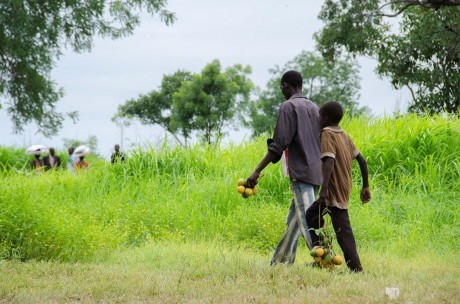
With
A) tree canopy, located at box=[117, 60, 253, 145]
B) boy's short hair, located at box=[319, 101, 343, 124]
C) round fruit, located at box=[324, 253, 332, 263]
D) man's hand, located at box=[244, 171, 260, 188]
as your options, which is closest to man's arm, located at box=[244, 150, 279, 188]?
man's hand, located at box=[244, 171, 260, 188]

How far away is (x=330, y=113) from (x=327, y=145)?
0.36 metres

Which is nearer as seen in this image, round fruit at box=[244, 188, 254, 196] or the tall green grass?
round fruit at box=[244, 188, 254, 196]

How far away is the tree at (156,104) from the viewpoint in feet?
186

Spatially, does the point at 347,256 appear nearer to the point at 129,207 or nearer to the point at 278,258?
the point at 278,258

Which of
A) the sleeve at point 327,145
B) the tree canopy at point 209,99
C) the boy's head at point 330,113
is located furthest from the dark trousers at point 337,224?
the tree canopy at point 209,99

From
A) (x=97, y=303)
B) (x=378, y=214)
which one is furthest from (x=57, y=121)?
(x=97, y=303)

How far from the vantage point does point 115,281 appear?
7387 mm

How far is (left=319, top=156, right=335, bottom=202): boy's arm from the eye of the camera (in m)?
7.28

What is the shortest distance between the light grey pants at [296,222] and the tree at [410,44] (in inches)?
729

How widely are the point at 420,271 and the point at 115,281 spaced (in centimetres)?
337

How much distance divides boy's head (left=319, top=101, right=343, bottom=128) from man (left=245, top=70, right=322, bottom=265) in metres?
0.13

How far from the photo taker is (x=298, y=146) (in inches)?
301

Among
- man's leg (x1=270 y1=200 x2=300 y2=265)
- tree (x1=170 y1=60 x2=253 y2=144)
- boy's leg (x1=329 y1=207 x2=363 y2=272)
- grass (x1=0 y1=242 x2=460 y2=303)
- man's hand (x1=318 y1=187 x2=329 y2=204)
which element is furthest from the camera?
tree (x1=170 y1=60 x2=253 y2=144)

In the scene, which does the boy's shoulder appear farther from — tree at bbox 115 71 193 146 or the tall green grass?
tree at bbox 115 71 193 146
